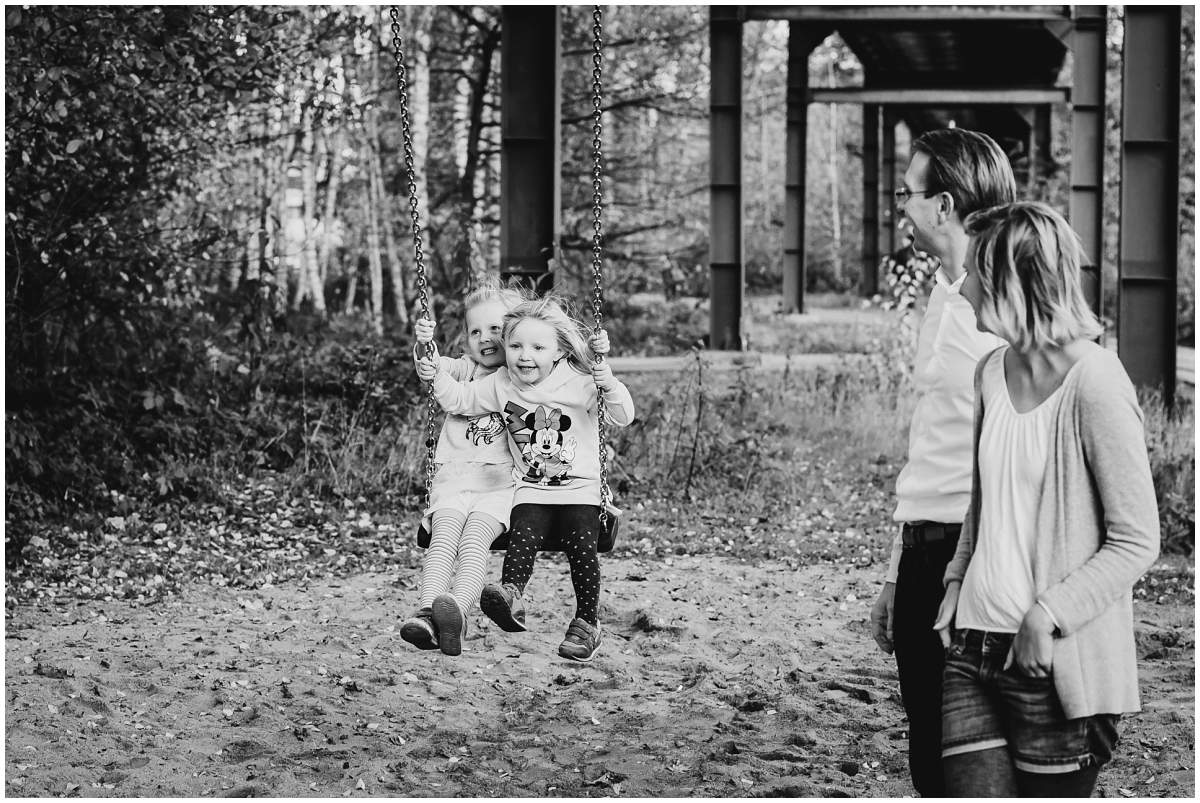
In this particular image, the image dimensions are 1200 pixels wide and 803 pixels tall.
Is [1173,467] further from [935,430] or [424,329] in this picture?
[935,430]

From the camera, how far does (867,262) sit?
30938 mm

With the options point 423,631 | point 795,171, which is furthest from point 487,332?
point 795,171

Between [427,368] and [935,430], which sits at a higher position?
[427,368]

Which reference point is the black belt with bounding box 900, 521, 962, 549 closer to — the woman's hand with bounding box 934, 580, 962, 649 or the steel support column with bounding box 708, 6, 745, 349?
the woman's hand with bounding box 934, 580, 962, 649

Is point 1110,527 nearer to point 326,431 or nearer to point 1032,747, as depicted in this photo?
point 1032,747

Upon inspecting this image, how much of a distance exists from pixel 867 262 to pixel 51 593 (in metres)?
24.7

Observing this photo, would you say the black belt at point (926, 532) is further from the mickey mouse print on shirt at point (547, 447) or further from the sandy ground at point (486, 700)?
the sandy ground at point (486, 700)

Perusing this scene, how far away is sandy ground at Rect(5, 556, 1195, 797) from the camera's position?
540 cm

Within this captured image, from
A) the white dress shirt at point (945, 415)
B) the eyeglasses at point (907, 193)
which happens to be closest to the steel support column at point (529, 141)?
the eyeglasses at point (907, 193)

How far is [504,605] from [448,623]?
8.9 inches

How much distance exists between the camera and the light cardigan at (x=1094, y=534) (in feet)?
8.84

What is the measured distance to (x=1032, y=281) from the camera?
2.82 metres

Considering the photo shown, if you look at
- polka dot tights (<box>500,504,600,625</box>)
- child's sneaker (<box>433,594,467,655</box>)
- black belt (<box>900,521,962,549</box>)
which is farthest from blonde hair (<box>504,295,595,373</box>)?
black belt (<box>900,521,962,549</box>)

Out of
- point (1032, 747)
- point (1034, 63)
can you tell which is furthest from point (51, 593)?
point (1034, 63)
